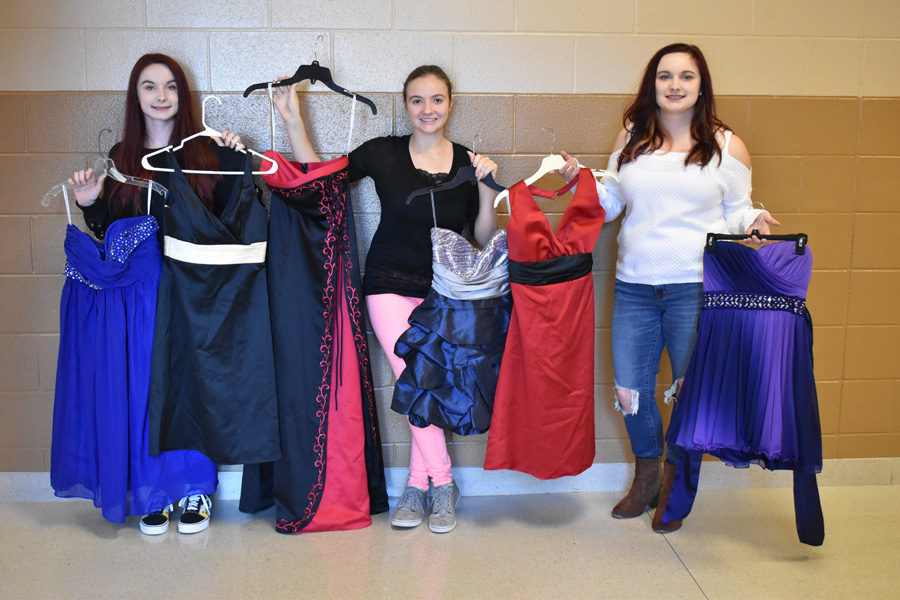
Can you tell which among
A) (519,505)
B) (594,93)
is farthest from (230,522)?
(594,93)

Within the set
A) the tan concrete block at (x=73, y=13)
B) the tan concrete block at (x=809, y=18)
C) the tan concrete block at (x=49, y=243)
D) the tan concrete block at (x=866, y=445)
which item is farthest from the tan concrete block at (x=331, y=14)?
the tan concrete block at (x=866, y=445)

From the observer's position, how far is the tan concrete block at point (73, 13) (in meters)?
2.73

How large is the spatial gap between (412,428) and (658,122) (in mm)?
1410

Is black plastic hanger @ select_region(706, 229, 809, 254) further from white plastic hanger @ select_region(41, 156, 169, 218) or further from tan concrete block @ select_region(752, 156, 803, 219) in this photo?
white plastic hanger @ select_region(41, 156, 169, 218)

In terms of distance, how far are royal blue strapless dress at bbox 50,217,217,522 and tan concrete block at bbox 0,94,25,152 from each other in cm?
57

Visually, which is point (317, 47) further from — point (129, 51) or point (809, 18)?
point (809, 18)

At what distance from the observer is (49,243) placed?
2828 millimetres

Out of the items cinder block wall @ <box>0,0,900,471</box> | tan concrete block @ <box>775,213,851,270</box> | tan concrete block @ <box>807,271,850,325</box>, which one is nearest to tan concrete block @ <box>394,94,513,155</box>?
cinder block wall @ <box>0,0,900,471</box>

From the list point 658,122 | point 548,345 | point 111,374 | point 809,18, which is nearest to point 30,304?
point 111,374

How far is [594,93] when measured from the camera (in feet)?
9.48

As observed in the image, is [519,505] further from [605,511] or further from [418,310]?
[418,310]

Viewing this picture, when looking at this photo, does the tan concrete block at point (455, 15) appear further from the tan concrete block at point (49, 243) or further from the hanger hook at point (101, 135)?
the tan concrete block at point (49, 243)

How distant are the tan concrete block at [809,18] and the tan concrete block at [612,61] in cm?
36

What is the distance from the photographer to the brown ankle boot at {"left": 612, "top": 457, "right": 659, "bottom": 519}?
9.16 feet
